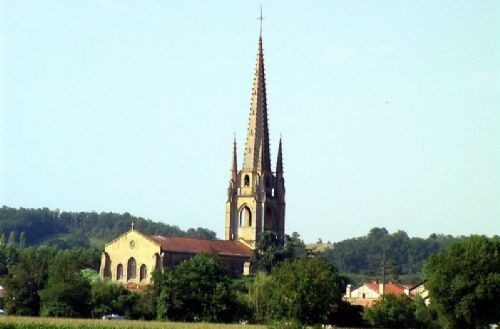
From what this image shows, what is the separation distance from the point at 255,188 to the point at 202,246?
9452mm

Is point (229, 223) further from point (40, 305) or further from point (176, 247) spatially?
point (40, 305)

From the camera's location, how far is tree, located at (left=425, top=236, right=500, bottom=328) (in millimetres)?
85500

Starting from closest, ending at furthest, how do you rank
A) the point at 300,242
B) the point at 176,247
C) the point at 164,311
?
the point at 164,311, the point at 176,247, the point at 300,242

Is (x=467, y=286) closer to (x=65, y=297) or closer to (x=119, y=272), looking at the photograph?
(x=65, y=297)

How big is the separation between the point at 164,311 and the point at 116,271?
134ft

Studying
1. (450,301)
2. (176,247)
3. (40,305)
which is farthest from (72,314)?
(176,247)

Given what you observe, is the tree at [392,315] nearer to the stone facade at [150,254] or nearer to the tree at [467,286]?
the tree at [467,286]

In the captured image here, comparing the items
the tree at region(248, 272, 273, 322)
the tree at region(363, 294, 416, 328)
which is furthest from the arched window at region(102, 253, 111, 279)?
the tree at region(363, 294, 416, 328)

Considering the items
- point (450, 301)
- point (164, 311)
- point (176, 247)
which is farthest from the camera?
point (176, 247)

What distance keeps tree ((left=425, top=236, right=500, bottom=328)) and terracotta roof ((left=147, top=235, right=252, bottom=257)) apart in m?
47.0

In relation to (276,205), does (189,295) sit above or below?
below

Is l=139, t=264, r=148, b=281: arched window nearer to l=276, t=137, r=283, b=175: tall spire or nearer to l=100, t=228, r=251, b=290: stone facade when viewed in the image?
l=100, t=228, r=251, b=290: stone facade

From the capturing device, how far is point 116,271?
135 m

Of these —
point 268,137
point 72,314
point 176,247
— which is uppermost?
point 268,137
